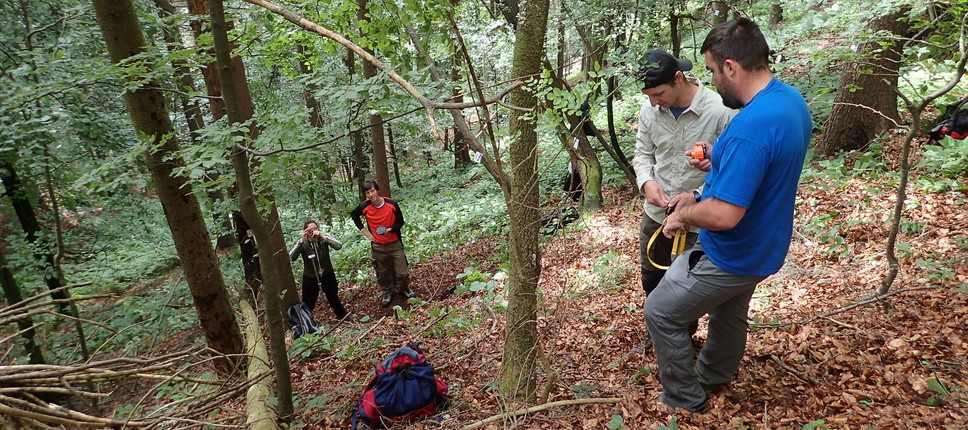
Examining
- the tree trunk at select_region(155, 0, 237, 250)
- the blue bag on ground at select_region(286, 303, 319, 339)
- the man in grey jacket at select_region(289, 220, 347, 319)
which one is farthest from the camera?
the man in grey jacket at select_region(289, 220, 347, 319)

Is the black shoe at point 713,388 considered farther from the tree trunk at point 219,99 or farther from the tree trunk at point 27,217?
the tree trunk at point 27,217

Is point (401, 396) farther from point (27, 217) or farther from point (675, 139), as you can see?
point (27, 217)

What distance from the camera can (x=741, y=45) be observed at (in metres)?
2.15

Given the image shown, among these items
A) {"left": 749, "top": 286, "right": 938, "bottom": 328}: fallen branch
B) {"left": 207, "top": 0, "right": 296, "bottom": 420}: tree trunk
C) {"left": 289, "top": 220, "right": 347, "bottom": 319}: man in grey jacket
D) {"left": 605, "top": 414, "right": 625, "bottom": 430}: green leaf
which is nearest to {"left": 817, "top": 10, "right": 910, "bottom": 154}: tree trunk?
{"left": 749, "top": 286, "right": 938, "bottom": 328}: fallen branch

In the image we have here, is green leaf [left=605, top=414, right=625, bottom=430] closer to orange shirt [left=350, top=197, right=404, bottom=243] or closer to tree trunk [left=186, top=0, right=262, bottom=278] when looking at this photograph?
tree trunk [left=186, top=0, right=262, bottom=278]

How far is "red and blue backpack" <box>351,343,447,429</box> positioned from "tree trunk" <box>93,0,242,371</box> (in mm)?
1062

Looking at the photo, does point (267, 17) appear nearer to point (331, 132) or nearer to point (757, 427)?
point (331, 132)

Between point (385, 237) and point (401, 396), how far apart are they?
4083 millimetres

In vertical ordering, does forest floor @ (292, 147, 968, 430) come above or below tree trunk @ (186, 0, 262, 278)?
below

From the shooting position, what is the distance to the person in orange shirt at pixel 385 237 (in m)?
7.34

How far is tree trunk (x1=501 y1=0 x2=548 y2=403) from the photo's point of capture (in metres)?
2.62

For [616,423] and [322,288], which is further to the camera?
[322,288]

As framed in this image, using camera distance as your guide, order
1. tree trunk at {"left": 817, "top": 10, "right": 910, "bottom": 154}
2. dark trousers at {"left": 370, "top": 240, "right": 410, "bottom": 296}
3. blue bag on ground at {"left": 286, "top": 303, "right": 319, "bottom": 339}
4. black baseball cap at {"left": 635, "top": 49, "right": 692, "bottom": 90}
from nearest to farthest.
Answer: black baseball cap at {"left": 635, "top": 49, "right": 692, "bottom": 90}, tree trunk at {"left": 817, "top": 10, "right": 910, "bottom": 154}, blue bag on ground at {"left": 286, "top": 303, "right": 319, "bottom": 339}, dark trousers at {"left": 370, "top": 240, "right": 410, "bottom": 296}

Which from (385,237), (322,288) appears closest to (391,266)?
(385,237)
